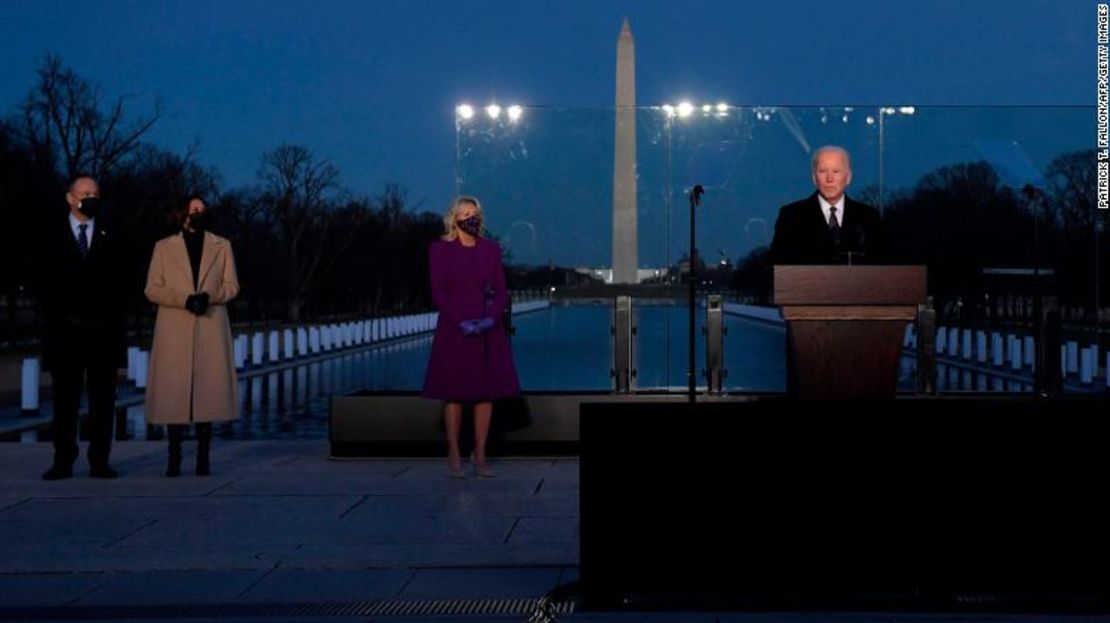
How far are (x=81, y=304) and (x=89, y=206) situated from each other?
0.68 m

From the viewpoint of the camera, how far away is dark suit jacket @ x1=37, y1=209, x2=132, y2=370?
416 inches

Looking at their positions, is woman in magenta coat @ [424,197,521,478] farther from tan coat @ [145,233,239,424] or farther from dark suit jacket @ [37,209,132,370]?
dark suit jacket @ [37,209,132,370]

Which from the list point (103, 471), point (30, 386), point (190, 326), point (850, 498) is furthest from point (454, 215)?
point (30, 386)

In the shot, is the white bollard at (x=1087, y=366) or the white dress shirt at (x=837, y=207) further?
the white bollard at (x=1087, y=366)

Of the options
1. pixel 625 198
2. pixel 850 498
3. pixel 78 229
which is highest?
pixel 625 198

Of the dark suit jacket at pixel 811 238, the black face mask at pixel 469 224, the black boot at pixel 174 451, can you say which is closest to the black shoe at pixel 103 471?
the black boot at pixel 174 451

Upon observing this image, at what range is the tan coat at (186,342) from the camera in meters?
10.8

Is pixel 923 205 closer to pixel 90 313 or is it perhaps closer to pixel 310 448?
pixel 310 448

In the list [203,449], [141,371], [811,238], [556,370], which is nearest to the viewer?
[811,238]

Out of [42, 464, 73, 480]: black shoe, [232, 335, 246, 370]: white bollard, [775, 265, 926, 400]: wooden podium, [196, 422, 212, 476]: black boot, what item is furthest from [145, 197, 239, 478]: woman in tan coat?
[232, 335, 246, 370]: white bollard

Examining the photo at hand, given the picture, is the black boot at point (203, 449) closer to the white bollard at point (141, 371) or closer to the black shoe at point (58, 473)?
the black shoe at point (58, 473)

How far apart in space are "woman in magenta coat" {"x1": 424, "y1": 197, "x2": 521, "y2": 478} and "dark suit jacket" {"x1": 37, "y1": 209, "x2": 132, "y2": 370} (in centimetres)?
218

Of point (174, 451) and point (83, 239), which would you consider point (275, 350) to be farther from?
point (83, 239)

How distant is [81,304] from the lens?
1058cm
